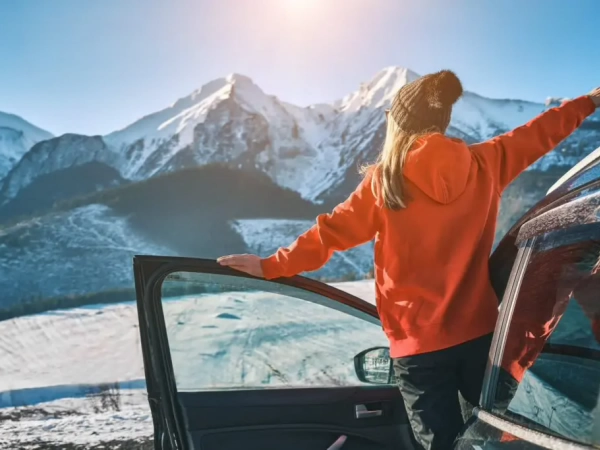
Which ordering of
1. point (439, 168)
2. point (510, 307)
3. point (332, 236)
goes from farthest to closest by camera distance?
1. point (332, 236)
2. point (439, 168)
3. point (510, 307)

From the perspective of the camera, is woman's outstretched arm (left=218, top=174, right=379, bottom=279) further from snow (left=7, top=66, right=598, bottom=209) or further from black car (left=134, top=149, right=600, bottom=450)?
snow (left=7, top=66, right=598, bottom=209)

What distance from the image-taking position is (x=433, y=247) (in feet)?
4.64

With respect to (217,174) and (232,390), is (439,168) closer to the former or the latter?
(232,390)

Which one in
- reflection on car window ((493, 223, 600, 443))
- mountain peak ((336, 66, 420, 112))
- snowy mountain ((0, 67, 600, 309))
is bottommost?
reflection on car window ((493, 223, 600, 443))

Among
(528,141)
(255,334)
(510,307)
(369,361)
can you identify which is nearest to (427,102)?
(528,141)

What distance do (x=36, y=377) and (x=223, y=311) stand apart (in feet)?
5.82

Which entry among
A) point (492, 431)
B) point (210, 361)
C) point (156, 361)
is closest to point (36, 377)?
point (210, 361)

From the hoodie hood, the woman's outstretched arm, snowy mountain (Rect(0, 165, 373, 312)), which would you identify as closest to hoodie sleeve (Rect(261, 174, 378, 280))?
the woman's outstretched arm

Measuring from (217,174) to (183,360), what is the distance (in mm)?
14847

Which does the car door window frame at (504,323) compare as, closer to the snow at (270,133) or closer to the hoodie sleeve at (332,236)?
the hoodie sleeve at (332,236)

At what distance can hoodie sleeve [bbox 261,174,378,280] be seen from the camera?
1.54 metres

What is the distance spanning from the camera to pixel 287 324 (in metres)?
3.15

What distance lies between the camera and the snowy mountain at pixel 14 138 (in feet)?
59.6

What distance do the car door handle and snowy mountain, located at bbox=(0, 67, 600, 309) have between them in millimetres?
3518
